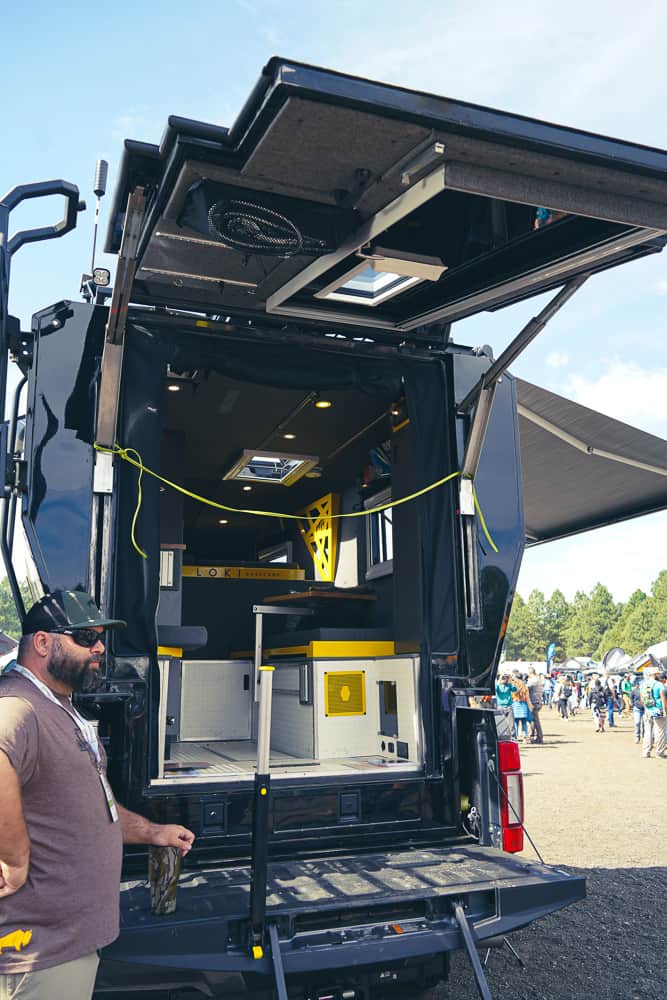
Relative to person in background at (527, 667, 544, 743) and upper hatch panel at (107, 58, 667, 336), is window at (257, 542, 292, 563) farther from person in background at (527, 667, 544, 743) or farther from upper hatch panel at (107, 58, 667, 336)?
person in background at (527, 667, 544, 743)

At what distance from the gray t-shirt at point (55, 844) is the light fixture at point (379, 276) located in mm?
1950

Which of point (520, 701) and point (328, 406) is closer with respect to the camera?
point (328, 406)

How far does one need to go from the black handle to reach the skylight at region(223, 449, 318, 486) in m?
2.55

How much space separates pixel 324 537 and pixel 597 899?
3146 millimetres

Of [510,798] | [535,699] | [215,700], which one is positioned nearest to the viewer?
[510,798]

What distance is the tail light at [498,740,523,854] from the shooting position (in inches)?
143

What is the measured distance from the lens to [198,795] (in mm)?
3295

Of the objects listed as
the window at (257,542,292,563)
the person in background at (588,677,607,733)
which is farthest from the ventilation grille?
the person in background at (588,677,607,733)

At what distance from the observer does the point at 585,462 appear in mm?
5945

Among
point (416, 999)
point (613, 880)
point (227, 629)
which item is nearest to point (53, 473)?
point (416, 999)

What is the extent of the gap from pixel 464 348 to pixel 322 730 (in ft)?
7.16

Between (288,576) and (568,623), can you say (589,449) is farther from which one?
(568,623)

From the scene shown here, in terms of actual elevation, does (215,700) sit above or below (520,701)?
above

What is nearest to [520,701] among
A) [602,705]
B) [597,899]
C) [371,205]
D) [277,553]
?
[602,705]
